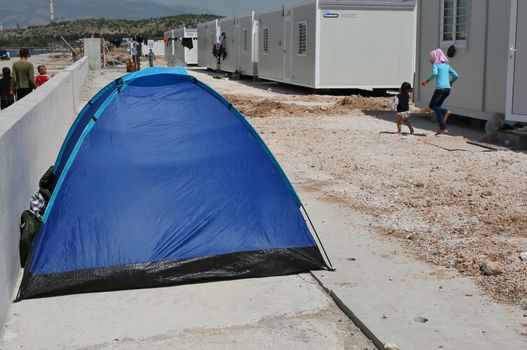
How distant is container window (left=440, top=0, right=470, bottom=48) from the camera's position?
13602 millimetres

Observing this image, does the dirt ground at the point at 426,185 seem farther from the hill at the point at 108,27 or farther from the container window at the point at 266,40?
the hill at the point at 108,27

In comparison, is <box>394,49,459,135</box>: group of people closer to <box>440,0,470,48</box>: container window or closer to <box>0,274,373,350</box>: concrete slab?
<box>440,0,470,48</box>: container window

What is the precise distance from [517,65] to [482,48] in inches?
72.6

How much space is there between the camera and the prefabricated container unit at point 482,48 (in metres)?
11.2

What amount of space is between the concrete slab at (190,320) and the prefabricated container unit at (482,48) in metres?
7.25

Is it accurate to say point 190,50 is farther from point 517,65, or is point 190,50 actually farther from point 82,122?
point 82,122

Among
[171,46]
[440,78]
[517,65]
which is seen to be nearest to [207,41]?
[171,46]

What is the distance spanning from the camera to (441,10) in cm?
1441

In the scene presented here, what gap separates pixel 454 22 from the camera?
13.9 metres

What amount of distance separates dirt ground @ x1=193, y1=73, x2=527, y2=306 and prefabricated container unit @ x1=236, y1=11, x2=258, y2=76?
1347 cm

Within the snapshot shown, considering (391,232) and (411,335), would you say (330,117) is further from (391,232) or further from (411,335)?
(411,335)

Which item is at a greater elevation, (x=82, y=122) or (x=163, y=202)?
(x=82, y=122)

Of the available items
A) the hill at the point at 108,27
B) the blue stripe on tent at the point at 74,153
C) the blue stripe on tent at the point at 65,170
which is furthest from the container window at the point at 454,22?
the hill at the point at 108,27

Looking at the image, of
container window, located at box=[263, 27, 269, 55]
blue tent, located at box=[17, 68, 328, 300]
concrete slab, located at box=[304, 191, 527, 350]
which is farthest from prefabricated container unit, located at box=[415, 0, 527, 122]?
container window, located at box=[263, 27, 269, 55]
